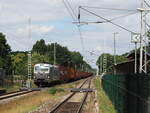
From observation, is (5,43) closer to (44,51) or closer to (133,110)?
(44,51)

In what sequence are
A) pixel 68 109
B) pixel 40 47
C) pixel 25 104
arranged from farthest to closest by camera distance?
pixel 40 47 → pixel 25 104 → pixel 68 109

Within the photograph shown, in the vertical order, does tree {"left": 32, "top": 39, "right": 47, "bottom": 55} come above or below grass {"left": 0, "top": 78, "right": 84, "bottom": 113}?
above

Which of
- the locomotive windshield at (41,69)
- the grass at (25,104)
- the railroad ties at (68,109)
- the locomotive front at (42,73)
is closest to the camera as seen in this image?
the railroad ties at (68,109)

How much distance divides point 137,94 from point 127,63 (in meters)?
33.4

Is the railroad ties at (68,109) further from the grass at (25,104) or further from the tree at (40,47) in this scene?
the tree at (40,47)

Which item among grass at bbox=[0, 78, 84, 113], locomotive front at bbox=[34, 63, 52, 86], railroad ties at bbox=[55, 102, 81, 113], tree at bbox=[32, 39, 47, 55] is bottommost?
railroad ties at bbox=[55, 102, 81, 113]

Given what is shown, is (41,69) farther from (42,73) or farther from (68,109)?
(68,109)

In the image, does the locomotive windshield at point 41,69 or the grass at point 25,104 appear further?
the locomotive windshield at point 41,69

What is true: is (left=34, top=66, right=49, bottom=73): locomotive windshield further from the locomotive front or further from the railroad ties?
the railroad ties

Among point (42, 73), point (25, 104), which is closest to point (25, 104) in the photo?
point (25, 104)

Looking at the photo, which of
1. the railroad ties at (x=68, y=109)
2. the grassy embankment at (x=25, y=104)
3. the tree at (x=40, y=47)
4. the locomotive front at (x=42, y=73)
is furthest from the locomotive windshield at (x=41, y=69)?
the tree at (x=40, y=47)

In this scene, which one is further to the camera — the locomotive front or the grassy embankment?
the locomotive front

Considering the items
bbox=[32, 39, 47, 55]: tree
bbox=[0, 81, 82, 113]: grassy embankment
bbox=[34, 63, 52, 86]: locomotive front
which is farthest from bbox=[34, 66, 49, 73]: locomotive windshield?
bbox=[32, 39, 47, 55]: tree

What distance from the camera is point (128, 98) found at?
16.2 metres
